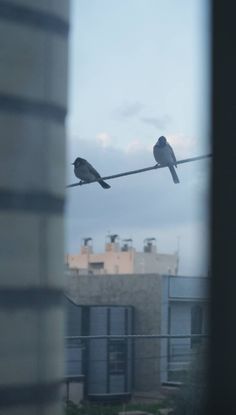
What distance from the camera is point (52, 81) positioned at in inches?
81.8

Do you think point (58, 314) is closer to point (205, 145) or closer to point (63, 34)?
point (63, 34)

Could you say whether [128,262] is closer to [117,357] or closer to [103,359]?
[117,357]

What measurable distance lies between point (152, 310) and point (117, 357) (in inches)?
113

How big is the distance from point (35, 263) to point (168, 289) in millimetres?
9684

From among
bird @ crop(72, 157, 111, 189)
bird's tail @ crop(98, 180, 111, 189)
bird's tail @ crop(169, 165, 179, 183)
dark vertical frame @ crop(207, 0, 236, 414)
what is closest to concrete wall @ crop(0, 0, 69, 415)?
dark vertical frame @ crop(207, 0, 236, 414)

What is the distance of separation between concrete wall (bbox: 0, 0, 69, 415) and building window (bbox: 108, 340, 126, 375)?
21.3ft

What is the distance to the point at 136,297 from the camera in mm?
13531

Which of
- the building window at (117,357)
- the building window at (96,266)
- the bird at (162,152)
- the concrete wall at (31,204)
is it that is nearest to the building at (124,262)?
the building window at (96,266)

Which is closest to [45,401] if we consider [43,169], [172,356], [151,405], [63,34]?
[43,169]

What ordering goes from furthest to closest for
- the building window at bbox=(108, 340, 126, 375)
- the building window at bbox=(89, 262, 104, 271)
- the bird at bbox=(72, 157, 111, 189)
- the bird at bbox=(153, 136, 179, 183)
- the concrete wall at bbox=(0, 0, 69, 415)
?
1. the building window at bbox=(89, 262, 104, 271)
2. the building window at bbox=(108, 340, 126, 375)
3. the bird at bbox=(153, 136, 179, 183)
4. the bird at bbox=(72, 157, 111, 189)
5. the concrete wall at bbox=(0, 0, 69, 415)

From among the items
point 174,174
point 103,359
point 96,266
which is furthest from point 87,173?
point 96,266

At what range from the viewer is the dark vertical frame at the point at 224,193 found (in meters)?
3.05

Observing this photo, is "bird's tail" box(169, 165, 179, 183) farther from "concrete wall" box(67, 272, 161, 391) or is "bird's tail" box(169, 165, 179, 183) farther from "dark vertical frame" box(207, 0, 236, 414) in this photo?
"concrete wall" box(67, 272, 161, 391)

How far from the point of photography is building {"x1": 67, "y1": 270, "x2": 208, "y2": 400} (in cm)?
725
